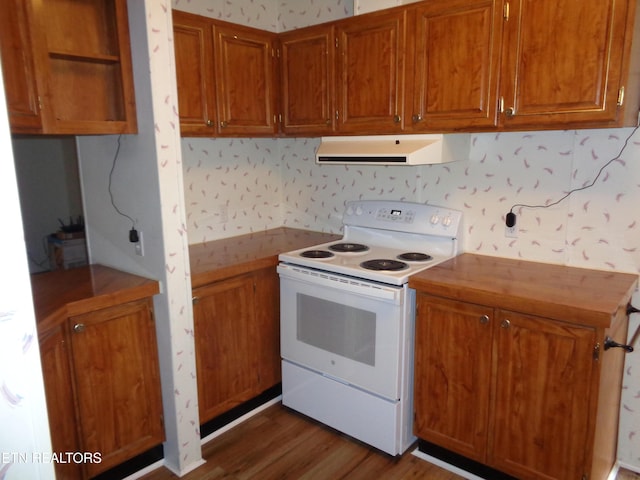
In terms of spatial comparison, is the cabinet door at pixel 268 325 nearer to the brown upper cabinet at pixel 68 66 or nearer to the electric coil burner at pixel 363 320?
the electric coil burner at pixel 363 320

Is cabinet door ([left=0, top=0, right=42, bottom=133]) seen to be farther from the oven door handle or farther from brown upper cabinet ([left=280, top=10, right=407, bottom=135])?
brown upper cabinet ([left=280, top=10, right=407, bottom=135])

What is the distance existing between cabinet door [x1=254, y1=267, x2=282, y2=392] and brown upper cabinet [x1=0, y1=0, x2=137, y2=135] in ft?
3.51

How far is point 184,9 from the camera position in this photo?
2723mm

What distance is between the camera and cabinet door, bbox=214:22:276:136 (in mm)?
2607

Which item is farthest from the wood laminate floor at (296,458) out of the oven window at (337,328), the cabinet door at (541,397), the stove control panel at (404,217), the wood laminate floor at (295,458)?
the stove control panel at (404,217)

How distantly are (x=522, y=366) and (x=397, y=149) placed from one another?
3.78 ft

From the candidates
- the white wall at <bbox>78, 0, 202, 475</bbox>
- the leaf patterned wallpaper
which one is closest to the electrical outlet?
the white wall at <bbox>78, 0, 202, 475</bbox>

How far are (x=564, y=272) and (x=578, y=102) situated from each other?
777 millimetres

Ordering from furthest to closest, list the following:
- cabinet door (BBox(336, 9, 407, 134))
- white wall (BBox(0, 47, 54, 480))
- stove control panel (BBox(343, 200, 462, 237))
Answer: stove control panel (BBox(343, 200, 462, 237))
cabinet door (BBox(336, 9, 407, 134))
white wall (BBox(0, 47, 54, 480))

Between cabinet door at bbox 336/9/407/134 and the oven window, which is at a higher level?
cabinet door at bbox 336/9/407/134

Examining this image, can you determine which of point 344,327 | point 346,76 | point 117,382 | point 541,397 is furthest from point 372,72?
point 117,382

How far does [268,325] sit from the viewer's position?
9.00 feet

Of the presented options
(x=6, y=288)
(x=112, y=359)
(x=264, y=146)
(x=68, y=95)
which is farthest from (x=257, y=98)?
(x=6, y=288)

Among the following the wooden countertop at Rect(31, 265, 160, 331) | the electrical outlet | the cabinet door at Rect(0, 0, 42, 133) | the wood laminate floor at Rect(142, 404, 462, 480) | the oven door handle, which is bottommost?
the wood laminate floor at Rect(142, 404, 462, 480)
